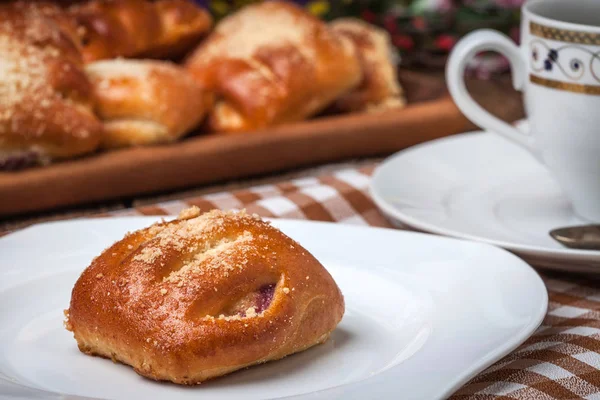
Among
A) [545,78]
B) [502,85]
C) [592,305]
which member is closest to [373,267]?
[592,305]

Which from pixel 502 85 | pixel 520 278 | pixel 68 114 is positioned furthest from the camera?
pixel 502 85

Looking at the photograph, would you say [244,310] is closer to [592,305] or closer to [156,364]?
[156,364]

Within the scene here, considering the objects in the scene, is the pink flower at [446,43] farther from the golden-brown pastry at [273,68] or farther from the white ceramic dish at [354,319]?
the white ceramic dish at [354,319]

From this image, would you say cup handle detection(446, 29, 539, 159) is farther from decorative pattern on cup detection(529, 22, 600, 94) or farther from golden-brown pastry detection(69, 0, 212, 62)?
golden-brown pastry detection(69, 0, 212, 62)

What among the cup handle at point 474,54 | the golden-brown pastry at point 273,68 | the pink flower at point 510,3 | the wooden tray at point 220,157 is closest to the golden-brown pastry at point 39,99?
the wooden tray at point 220,157

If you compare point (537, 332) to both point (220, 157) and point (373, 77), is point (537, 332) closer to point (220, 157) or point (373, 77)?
point (220, 157)

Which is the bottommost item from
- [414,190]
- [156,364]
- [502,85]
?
[502,85]

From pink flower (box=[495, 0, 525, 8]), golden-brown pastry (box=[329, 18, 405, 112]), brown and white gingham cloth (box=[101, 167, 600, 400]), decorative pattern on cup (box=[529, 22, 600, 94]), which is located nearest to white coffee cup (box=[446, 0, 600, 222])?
decorative pattern on cup (box=[529, 22, 600, 94])
